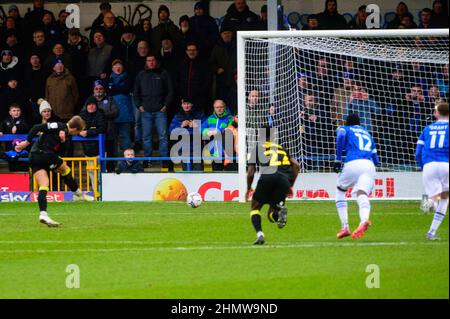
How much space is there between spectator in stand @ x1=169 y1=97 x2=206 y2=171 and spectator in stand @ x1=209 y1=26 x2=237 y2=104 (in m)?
0.88

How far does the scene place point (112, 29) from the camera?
23969mm

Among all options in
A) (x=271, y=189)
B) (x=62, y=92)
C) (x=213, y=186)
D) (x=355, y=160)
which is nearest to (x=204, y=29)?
(x=62, y=92)

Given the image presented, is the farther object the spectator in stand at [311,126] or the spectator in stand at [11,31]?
the spectator in stand at [11,31]

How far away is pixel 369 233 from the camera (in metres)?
16.4

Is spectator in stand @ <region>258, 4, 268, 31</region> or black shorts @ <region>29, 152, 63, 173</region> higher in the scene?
spectator in stand @ <region>258, 4, 268, 31</region>

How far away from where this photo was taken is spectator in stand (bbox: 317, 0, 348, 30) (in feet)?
74.6

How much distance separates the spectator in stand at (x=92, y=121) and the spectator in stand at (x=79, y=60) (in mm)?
1374

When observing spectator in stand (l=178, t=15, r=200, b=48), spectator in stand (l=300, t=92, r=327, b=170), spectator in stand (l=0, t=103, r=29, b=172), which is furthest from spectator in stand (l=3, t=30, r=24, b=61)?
spectator in stand (l=300, t=92, r=327, b=170)

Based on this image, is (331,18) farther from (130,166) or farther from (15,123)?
(15,123)

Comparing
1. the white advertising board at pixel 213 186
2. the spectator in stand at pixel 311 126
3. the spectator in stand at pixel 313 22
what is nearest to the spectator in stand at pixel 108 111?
the white advertising board at pixel 213 186

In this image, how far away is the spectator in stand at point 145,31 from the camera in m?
23.6

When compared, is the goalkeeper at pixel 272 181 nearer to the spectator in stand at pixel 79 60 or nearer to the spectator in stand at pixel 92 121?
the spectator in stand at pixel 92 121

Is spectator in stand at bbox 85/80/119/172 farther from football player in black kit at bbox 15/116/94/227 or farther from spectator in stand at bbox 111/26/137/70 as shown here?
football player in black kit at bbox 15/116/94/227
